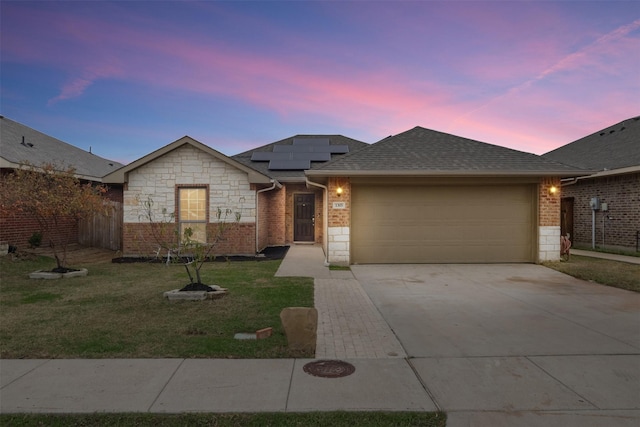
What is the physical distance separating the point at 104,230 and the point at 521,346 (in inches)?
613

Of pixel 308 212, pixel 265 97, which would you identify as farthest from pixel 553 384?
Result: pixel 265 97

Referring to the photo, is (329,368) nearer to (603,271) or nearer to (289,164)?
(603,271)

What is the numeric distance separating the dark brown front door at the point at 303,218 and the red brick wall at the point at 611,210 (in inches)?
480

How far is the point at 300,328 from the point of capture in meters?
4.61

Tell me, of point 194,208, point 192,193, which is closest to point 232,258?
point 194,208

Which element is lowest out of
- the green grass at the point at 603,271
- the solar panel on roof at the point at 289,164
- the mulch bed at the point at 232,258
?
the mulch bed at the point at 232,258

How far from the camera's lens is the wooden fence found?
48.3 ft

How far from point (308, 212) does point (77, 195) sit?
10243 mm

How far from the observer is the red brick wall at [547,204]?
461 inches

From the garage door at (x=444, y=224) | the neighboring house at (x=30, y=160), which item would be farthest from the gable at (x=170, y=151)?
the garage door at (x=444, y=224)

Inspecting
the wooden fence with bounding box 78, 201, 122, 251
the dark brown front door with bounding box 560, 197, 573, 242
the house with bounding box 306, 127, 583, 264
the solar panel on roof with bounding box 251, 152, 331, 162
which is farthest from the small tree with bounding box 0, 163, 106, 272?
the dark brown front door with bounding box 560, 197, 573, 242

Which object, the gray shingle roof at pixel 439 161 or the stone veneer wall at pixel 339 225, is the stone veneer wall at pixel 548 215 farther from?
the stone veneer wall at pixel 339 225

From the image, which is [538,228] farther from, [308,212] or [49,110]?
[49,110]

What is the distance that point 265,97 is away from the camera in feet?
59.5
